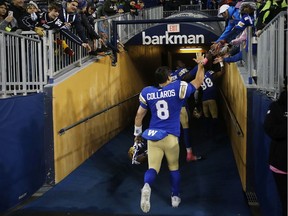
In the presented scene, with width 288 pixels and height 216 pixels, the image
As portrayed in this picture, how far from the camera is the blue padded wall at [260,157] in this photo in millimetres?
4719

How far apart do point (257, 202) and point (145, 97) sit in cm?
221

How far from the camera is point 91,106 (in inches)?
372

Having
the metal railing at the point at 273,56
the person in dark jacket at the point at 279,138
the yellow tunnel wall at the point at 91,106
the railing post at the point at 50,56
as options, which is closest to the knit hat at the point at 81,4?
the yellow tunnel wall at the point at 91,106

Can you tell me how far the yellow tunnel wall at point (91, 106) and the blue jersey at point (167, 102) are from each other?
2038 mm

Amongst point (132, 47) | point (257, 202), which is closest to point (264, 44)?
point (257, 202)

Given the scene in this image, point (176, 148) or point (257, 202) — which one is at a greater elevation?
point (176, 148)

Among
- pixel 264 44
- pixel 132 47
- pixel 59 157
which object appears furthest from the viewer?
pixel 132 47

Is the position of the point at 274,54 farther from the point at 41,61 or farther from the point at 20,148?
the point at 41,61

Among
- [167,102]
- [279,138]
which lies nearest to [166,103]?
[167,102]

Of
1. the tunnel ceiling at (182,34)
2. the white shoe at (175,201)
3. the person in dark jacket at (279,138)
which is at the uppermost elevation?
the tunnel ceiling at (182,34)

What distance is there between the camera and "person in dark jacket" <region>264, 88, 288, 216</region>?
359 centimetres

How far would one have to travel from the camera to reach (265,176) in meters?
5.12

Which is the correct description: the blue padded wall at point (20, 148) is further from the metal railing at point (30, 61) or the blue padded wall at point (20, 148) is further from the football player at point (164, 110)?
the football player at point (164, 110)

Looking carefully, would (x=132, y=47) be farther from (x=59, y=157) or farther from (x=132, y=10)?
(x=59, y=157)
